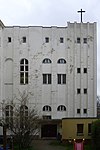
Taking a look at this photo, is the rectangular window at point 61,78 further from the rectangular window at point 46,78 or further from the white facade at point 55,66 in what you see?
the rectangular window at point 46,78

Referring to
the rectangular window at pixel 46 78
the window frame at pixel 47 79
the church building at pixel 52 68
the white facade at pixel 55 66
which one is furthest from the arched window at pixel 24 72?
the window frame at pixel 47 79

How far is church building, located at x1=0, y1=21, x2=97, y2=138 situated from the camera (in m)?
72.9

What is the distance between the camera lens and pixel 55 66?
7350 centimetres

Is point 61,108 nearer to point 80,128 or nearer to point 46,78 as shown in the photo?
point 46,78

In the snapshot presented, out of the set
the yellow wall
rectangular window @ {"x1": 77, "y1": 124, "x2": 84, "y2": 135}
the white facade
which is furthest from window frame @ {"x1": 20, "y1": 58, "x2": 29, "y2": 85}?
rectangular window @ {"x1": 77, "y1": 124, "x2": 84, "y2": 135}

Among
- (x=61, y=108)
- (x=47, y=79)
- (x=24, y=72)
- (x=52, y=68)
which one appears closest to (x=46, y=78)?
(x=47, y=79)

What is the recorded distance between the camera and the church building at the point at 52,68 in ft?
239

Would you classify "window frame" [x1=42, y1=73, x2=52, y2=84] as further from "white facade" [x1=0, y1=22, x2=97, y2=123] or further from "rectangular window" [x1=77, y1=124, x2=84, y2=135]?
"rectangular window" [x1=77, y1=124, x2=84, y2=135]

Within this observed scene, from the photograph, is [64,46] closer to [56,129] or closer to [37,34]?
[37,34]

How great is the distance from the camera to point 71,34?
74000 millimetres

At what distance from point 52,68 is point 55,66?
629 millimetres

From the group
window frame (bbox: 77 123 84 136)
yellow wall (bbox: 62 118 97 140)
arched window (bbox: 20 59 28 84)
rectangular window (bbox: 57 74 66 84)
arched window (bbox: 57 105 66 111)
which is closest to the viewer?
yellow wall (bbox: 62 118 97 140)

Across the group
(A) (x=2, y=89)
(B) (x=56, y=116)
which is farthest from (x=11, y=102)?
(B) (x=56, y=116)

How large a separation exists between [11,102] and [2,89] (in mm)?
2867
